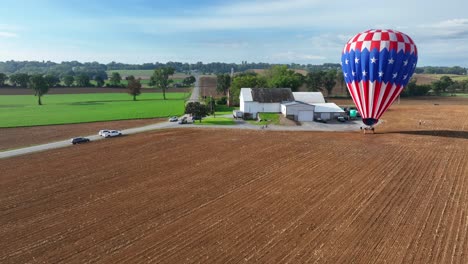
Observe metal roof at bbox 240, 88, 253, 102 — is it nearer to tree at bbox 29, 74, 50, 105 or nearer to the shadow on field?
the shadow on field

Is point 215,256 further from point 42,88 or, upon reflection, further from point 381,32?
point 42,88

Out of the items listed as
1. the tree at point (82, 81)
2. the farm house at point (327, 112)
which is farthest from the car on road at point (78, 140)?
the tree at point (82, 81)

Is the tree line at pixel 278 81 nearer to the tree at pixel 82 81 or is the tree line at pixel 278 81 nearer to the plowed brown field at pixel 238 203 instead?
the plowed brown field at pixel 238 203

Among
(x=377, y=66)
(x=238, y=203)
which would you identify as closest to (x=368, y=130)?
(x=377, y=66)

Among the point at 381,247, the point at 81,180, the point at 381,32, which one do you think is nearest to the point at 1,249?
the point at 81,180

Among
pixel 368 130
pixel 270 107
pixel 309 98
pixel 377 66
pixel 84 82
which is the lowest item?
pixel 368 130

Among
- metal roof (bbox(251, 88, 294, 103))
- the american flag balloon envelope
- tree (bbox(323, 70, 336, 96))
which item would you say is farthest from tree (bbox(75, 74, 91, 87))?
the american flag balloon envelope

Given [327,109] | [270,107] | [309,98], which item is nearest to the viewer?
[327,109]

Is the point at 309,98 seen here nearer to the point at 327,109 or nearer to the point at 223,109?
the point at 327,109
